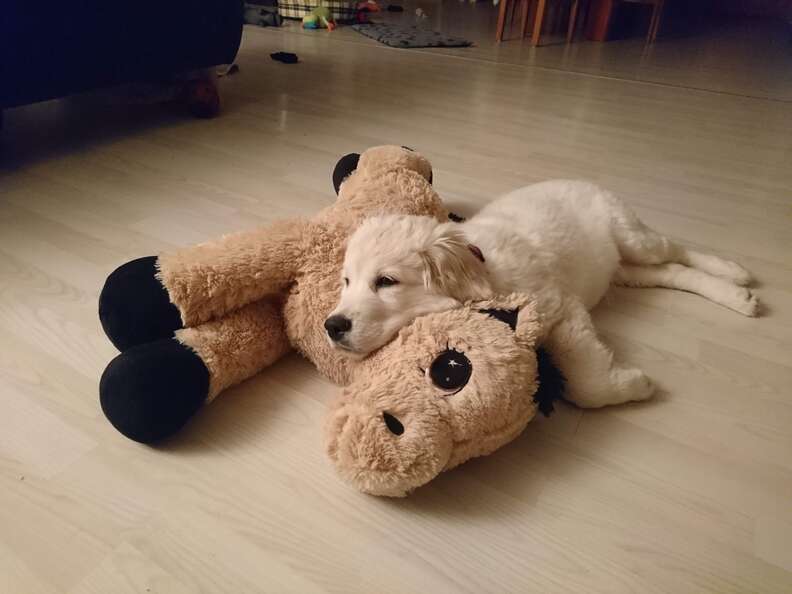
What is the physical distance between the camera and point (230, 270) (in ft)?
3.53

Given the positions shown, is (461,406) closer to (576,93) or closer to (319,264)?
(319,264)

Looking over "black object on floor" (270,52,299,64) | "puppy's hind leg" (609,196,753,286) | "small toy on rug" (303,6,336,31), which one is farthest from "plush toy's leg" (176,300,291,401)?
"small toy on rug" (303,6,336,31)

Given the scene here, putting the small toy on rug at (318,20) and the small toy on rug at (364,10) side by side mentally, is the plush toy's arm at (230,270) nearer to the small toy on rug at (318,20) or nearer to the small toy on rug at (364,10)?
the small toy on rug at (318,20)

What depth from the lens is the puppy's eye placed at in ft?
3.19

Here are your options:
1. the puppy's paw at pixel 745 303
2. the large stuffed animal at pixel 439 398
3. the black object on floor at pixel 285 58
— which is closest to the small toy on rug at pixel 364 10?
the black object on floor at pixel 285 58

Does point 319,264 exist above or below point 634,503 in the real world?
above

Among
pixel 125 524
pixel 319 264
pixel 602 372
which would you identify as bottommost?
pixel 125 524

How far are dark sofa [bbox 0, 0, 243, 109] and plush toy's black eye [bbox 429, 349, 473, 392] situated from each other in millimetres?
1869

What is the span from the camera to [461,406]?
0.88 metres

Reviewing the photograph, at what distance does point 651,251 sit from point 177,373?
1.18 meters

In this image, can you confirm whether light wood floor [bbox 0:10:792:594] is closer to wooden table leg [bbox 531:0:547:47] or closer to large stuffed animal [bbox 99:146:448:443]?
large stuffed animal [bbox 99:146:448:443]

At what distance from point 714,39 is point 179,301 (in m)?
6.90

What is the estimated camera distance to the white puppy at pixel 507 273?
0.96m

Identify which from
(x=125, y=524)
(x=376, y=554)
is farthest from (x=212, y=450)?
(x=376, y=554)
